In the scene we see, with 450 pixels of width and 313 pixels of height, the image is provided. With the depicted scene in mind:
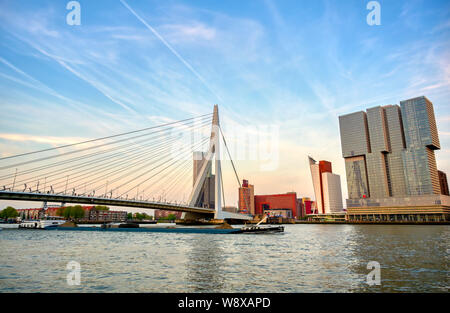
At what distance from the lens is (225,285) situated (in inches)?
521

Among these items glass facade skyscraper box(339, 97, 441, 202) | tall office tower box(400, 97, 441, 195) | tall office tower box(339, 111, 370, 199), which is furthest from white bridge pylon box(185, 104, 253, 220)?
tall office tower box(400, 97, 441, 195)

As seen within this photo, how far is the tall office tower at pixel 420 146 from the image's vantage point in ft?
536

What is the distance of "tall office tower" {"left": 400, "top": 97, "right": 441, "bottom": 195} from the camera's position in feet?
536

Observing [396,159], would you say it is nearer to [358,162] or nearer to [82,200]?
[358,162]

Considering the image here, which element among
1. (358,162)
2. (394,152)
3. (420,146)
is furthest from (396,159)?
(358,162)

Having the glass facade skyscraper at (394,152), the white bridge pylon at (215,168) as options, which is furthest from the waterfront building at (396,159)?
the white bridge pylon at (215,168)

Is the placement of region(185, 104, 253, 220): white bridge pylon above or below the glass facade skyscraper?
below

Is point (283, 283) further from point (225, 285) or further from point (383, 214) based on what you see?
point (383, 214)

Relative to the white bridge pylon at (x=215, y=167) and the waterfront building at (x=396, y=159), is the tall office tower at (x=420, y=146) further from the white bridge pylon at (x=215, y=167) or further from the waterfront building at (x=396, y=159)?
the white bridge pylon at (x=215, y=167)

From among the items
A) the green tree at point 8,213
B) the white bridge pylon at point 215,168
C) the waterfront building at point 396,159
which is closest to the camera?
the white bridge pylon at point 215,168

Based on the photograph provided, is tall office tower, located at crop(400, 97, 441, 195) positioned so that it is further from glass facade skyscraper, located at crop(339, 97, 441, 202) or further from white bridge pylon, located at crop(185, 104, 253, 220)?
white bridge pylon, located at crop(185, 104, 253, 220)
